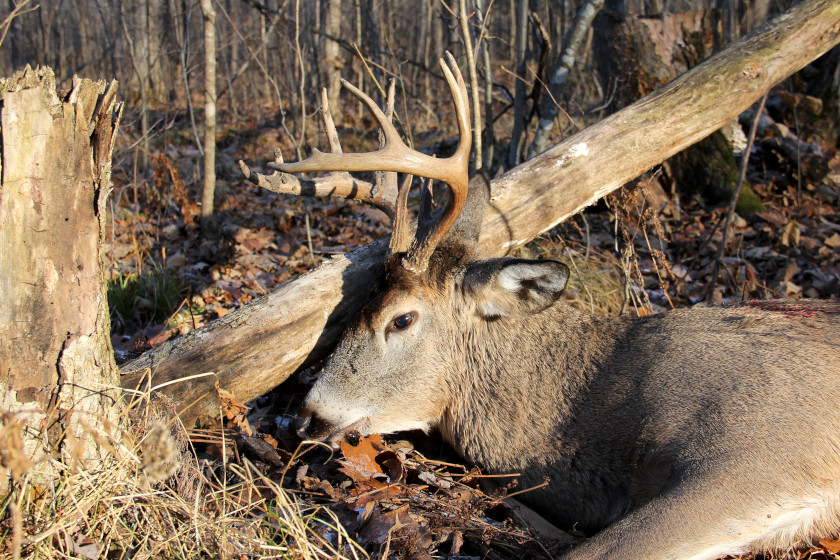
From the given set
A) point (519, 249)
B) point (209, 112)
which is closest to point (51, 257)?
point (519, 249)

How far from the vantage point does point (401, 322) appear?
13.2 feet

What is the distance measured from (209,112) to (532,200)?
4.32 m

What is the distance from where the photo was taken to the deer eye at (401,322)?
4.03m

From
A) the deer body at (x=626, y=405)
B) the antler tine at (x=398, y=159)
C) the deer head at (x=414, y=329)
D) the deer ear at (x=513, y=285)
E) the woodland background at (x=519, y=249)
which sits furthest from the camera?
the deer head at (x=414, y=329)

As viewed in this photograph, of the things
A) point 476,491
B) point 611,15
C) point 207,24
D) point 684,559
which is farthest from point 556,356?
point 611,15

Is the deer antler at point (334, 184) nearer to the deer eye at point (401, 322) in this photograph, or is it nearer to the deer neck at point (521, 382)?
the deer eye at point (401, 322)

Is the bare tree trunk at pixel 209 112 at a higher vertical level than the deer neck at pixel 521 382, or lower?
higher

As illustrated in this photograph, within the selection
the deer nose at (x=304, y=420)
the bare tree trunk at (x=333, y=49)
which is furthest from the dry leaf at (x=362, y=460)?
the bare tree trunk at (x=333, y=49)

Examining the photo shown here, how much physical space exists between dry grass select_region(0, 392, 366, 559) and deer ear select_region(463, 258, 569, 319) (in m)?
1.61

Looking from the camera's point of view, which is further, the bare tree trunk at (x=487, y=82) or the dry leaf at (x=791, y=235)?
the dry leaf at (x=791, y=235)

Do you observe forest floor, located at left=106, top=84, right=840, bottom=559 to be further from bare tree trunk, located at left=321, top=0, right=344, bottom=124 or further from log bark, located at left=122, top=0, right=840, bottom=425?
bare tree trunk, located at left=321, top=0, right=344, bottom=124

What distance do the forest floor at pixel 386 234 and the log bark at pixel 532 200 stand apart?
0.40 metres

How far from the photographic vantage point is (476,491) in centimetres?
377

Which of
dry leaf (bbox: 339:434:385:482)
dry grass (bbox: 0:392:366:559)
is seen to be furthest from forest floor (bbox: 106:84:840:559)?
dry grass (bbox: 0:392:366:559)
